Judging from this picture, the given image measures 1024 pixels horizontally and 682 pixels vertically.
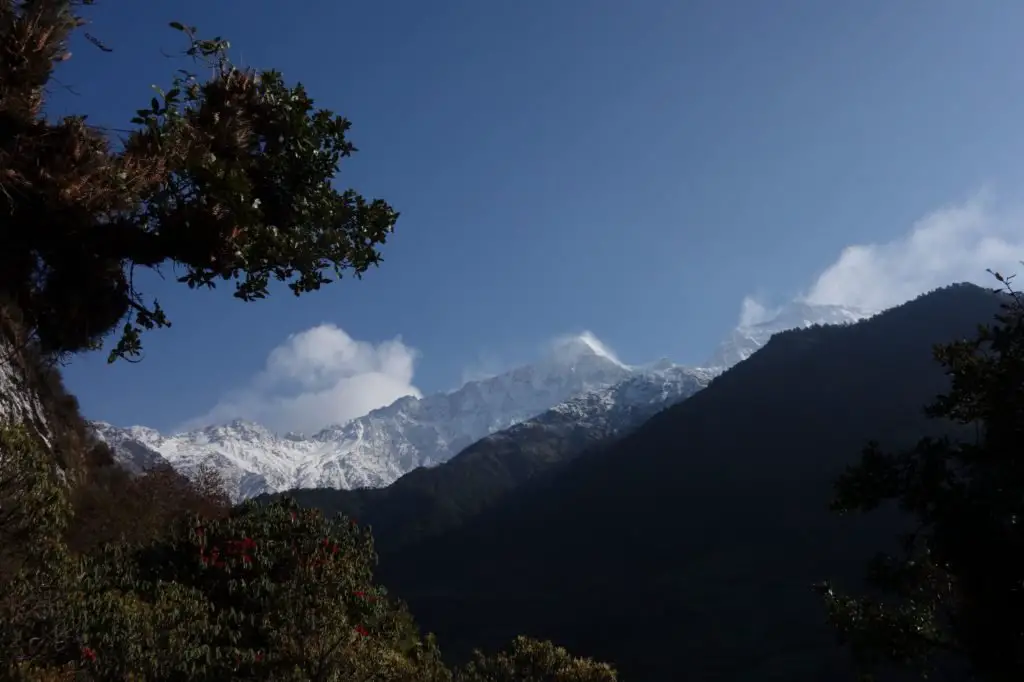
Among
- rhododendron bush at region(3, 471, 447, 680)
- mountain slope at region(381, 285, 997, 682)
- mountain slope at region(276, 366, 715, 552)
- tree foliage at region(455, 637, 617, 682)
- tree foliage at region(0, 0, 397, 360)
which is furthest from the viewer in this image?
mountain slope at region(276, 366, 715, 552)

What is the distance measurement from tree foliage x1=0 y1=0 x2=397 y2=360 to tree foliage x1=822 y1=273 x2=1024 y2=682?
5.22 m

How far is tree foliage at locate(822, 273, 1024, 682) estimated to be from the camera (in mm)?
6461

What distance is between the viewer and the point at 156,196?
468 centimetres

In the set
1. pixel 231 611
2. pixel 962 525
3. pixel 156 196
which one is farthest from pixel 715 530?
pixel 156 196

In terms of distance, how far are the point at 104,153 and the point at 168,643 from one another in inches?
297

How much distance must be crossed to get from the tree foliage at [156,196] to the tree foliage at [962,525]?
5.22 meters

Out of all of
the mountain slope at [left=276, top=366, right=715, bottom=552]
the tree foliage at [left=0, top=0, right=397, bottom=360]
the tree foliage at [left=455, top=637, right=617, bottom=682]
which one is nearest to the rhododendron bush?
the tree foliage at [left=455, top=637, right=617, bottom=682]

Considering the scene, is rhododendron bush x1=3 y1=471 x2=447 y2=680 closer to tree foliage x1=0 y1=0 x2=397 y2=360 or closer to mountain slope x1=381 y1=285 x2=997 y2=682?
tree foliage x1=0 y1=0 x2=397 y2=360

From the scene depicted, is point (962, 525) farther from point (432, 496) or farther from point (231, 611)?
point (432, 496)

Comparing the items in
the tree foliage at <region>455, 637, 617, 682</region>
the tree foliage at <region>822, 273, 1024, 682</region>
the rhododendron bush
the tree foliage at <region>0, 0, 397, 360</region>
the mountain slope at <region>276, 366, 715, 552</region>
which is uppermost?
the mountain slope at <region>276, 366, 715, 552</region>

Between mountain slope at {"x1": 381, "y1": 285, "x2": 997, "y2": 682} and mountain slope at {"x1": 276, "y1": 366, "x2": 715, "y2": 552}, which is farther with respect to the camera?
mountain slope at {"x1": 276, "y1": 366, "x2": 715, "y2": 552}

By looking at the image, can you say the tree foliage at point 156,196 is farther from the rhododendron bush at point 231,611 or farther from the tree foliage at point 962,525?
the tree foliage at point 962,525

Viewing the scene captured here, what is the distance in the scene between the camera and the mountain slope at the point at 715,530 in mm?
71812

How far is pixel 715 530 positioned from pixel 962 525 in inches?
4031
